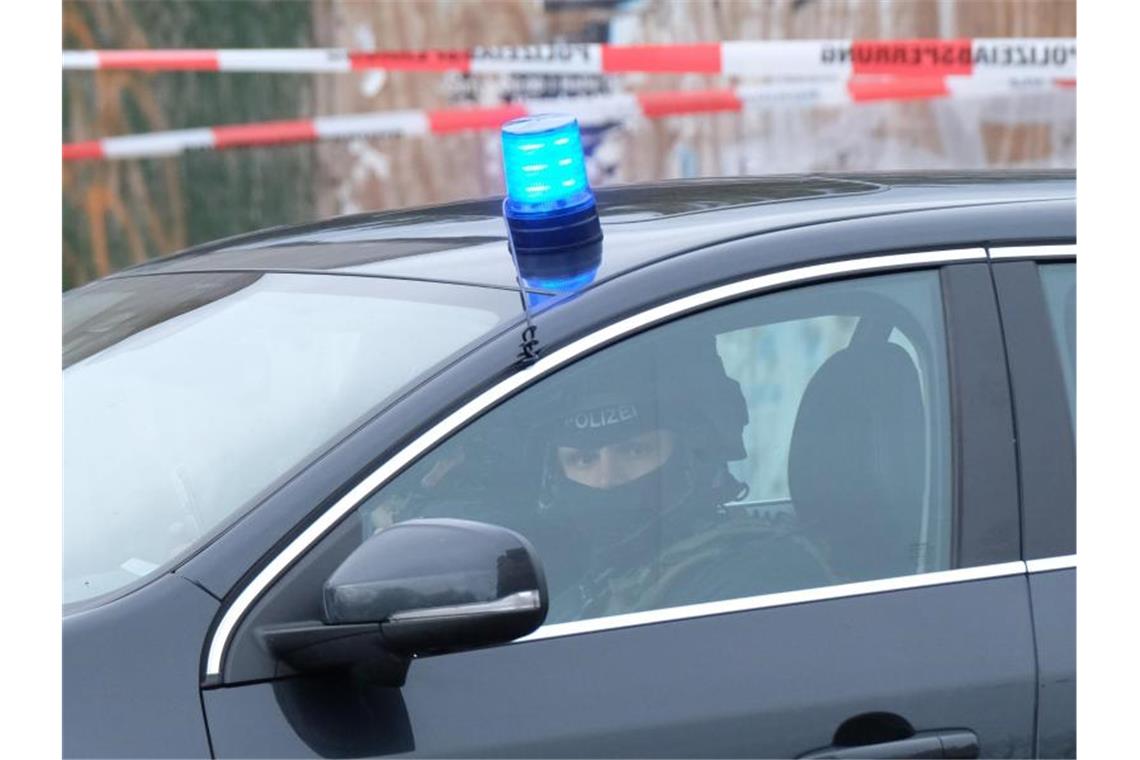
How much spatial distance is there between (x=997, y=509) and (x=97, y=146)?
729 centimetres

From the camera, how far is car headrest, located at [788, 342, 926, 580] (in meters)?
2.37

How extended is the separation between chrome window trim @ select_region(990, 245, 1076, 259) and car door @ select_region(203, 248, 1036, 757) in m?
0.03

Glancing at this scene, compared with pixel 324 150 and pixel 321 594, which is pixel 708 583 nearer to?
pixel 321 594

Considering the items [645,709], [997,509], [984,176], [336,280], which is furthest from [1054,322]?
[336,280]

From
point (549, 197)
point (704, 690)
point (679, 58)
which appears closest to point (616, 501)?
point (704, 690)

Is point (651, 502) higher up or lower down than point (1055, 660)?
higher up

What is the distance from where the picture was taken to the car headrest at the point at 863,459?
237cm

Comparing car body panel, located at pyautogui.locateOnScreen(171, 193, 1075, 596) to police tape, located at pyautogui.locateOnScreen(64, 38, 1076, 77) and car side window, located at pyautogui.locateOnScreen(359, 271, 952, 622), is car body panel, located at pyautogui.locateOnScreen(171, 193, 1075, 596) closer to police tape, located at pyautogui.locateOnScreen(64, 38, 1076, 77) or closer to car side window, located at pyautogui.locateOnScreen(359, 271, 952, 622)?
car side window, located at pyautogui.locateOnScreen(359, 271, 952, 622)

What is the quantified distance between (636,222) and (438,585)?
2.70ft

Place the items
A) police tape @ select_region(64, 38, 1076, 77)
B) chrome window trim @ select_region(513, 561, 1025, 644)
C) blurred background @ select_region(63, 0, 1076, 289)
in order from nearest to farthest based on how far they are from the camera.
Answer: chrome window trim @ select_region(513, 561, 1025, 644)
police tape @ select_region(64, 38, 1076, 77)
blurred background @ select_region(63, 0, 1076, 289)

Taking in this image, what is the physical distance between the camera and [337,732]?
2.03 metres

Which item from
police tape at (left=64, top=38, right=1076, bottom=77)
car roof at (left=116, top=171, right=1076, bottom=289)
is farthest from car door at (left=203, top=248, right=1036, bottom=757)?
police tape at (left=64, top=38, right=1076, bottom=77)

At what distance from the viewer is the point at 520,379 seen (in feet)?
7.31

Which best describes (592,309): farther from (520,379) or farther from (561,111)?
(561,111)
